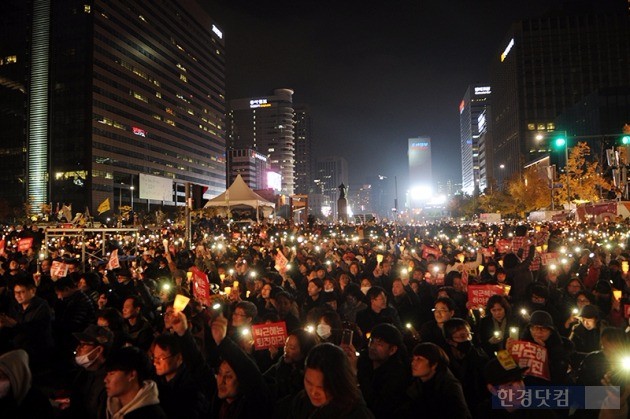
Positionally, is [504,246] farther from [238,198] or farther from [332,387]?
[238,198]

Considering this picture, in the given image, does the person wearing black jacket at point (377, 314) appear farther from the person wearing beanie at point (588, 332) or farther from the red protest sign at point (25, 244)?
the red protest sign at point (25, 244)

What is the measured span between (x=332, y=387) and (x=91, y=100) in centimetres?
9359

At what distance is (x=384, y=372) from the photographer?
4340mm

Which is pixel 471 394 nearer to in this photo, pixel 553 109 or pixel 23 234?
pixel 23 234

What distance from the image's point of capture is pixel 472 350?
16.5ft

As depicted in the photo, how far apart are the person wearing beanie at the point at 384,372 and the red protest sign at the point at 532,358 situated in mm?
1197

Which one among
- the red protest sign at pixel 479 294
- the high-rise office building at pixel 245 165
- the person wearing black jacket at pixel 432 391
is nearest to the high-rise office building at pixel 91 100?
the high-rise office building at pixel 245 165

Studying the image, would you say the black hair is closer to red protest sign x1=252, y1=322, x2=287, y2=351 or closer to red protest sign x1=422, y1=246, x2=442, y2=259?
red protest sign x1=252, y1=322, x2=287, y2=351

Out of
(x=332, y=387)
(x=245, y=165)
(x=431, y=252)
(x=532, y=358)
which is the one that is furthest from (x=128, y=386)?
(x=245, y=165)

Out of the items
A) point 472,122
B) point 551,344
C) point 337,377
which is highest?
point 472,122

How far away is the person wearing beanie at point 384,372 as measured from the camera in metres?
4.11

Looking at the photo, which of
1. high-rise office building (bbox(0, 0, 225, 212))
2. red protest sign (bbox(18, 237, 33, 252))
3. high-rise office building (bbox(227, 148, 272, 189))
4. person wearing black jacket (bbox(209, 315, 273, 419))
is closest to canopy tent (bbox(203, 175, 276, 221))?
red protest sign (bbox(18, 237, 33, 252))

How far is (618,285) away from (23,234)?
17669 mm

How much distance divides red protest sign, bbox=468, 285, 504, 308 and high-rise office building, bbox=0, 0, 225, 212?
74.0 metres
